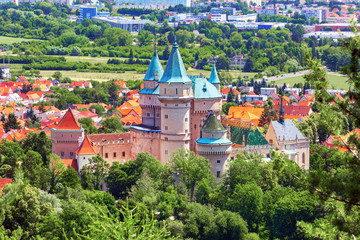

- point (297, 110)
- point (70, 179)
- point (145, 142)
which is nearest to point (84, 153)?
point (70, 179)

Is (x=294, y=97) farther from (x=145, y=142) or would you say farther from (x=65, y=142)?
(x=65, y=142)

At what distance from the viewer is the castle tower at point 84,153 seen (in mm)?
66500

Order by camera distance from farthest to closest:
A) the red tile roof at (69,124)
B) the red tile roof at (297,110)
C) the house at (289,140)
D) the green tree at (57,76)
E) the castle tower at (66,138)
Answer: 1. the green tree at (57,76)
2. the red tile roof at (297,110)
3. the house at (289,140)
4. the red tile roof at (69,124)
5. the castle tower at (66,138)

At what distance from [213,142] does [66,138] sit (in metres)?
12.1

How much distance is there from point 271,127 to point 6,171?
75.0ft

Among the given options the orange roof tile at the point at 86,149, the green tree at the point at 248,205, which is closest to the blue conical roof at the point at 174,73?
the orange roof tile at the point at 86,149

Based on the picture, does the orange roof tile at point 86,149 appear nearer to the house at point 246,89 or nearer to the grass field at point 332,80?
the house at point 246,89

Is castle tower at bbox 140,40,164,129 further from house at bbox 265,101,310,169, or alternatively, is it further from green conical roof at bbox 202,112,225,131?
house at bbox 265,101,310,169

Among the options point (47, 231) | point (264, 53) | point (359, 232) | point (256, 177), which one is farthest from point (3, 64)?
point (359, 232)

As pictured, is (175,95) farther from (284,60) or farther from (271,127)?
(284,60)

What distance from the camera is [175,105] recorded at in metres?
65.6

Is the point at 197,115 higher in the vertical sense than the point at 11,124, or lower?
higher

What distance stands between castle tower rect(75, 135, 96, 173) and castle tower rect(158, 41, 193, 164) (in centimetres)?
548

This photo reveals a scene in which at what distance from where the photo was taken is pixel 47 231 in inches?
1953
